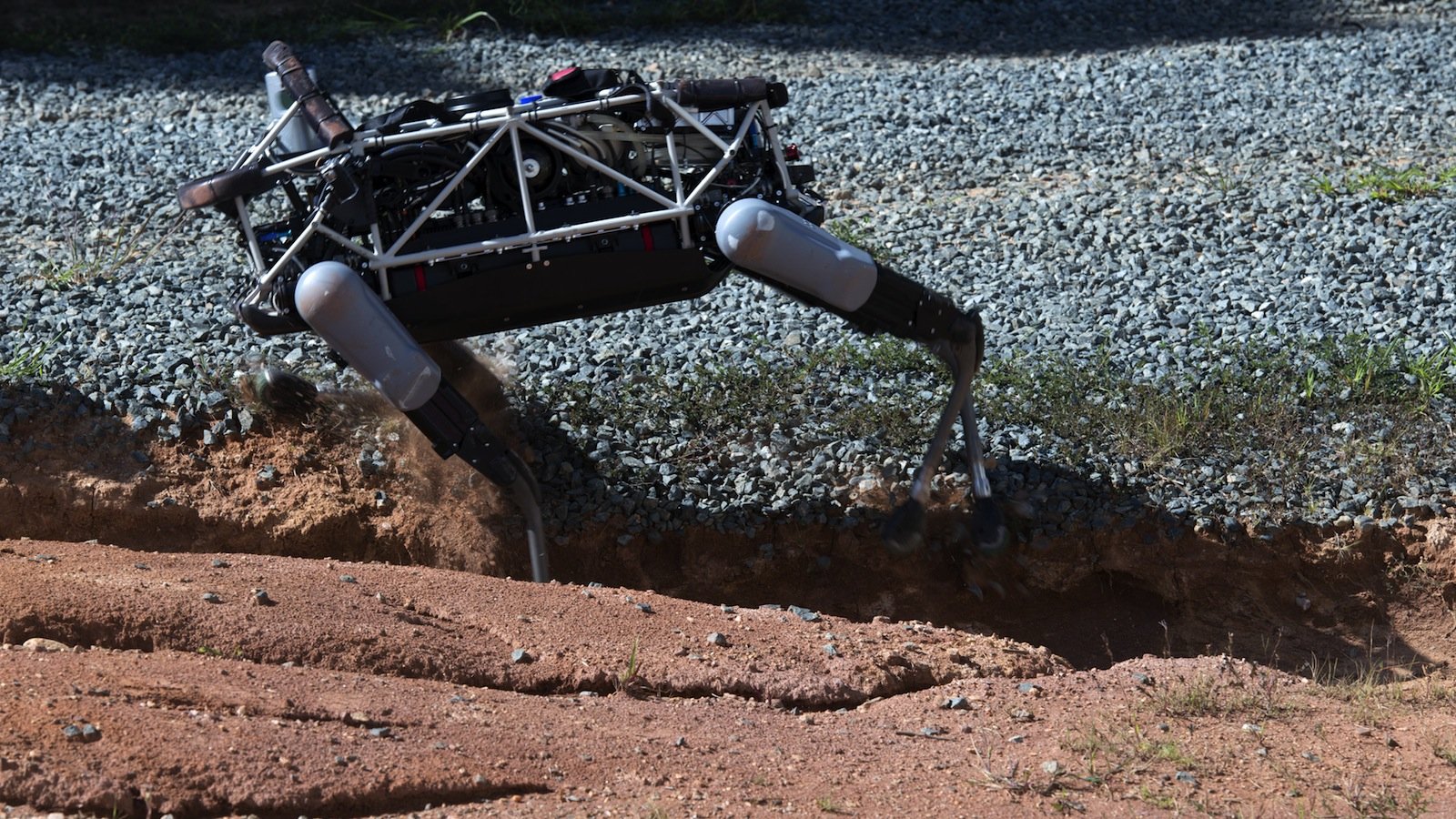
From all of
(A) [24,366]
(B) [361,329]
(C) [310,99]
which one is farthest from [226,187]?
(A) [24,366]

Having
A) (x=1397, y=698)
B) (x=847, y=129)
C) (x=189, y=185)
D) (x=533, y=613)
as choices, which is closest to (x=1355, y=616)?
(x=1397, y=698)

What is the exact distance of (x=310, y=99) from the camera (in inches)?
168

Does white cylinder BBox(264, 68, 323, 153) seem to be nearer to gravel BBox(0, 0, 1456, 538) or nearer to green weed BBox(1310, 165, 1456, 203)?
gravel BBox(0, 0, 1456, 538)

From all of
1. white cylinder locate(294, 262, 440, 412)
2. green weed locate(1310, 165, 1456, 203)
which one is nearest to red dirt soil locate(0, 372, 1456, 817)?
white cylinder locate(294, 262, 440, 412)

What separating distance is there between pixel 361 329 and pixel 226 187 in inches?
22.5

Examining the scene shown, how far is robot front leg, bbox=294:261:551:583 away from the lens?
3.96 meters

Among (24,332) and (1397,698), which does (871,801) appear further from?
(24,332)

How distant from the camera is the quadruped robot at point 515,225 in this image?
159 inches

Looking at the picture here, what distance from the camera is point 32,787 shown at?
2818mm

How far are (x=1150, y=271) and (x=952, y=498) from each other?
186 centimetres

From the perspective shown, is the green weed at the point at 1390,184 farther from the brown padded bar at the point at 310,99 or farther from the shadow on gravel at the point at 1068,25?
the brown padded bar at the point at 310,99

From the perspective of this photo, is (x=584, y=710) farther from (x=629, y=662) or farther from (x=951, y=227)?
(x=951, y=227)

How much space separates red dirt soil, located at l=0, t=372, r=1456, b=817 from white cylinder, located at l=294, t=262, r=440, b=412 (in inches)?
24.5

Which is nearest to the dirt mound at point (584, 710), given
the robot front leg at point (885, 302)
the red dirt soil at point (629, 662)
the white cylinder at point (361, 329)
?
the red dirt soil at point (629, 662)
